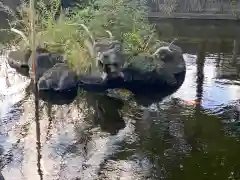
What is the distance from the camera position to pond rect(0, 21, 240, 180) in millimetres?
6906

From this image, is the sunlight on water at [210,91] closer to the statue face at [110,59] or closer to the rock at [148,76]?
the rock at [148,76]

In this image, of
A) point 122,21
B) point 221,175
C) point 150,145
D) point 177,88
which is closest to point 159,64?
point 177,88

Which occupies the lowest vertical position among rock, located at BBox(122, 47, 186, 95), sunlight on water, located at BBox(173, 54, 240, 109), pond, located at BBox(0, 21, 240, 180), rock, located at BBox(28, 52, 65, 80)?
pond, located at BBox(0, 21, 240, 180)

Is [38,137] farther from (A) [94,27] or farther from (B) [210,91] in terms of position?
(A) [94,27]

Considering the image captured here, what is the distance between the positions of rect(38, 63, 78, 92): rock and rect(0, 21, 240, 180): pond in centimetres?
40

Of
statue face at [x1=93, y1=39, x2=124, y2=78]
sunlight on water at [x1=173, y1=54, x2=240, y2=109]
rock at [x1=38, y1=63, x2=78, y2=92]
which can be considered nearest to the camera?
sunlight on water at [x1=173, y1=54, x2=240, y2=109]

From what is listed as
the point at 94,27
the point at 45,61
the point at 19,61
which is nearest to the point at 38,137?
the point at 45,61

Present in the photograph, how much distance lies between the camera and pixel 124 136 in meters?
8.05

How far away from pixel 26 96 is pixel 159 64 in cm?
317

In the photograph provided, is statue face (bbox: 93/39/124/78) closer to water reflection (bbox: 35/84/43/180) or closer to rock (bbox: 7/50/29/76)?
water reflection (bbox: 35/84/43/180)

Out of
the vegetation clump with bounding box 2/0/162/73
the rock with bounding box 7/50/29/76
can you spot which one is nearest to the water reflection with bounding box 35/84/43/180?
the vegetation clump with bounding box 2/0/162/73

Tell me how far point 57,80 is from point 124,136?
9.31 ft

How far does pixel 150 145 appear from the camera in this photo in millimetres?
7762

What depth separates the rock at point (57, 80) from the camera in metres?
10.2
